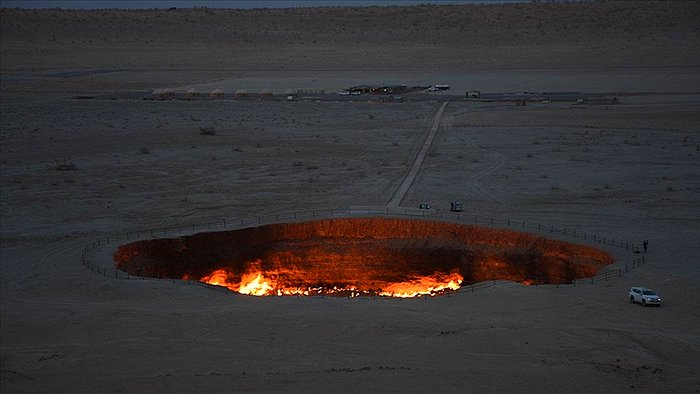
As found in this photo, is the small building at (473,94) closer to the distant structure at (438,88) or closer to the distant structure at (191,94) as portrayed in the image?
the distant structure at (438,88)

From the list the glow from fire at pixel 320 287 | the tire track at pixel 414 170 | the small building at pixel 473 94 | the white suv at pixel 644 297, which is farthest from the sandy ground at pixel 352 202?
the glow from fire at pixel 320 287

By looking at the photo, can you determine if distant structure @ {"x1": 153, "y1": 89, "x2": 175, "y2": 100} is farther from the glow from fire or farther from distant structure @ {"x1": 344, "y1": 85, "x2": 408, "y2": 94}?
the glow from fire

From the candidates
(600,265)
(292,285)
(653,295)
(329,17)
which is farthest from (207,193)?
(329,17)

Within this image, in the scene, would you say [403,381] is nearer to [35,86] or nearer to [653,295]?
[653,295]

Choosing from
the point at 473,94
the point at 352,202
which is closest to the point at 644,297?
the point at 352,202

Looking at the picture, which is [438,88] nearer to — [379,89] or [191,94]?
[379,89]
